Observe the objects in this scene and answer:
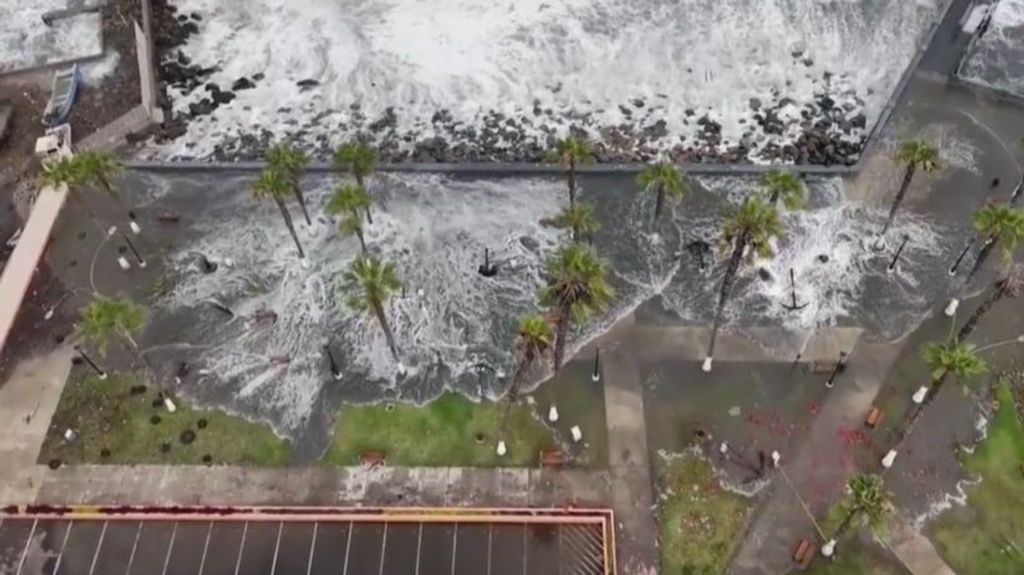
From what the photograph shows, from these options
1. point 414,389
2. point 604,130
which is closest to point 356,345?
point 414,389

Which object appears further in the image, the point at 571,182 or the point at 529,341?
the point at 571,182

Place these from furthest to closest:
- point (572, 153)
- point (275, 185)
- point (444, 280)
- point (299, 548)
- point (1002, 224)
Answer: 1. point (444, 280)
2. point (572, 153)
3. point (275, 185)
4. point (1002, 224)
5. point (299, 548)

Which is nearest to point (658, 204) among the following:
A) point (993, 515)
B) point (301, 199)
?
point (301, 199)

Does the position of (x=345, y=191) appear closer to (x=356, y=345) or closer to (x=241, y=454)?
(x=356, y=345)

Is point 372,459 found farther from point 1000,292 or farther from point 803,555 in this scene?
point 1000,292

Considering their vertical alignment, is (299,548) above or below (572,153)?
below

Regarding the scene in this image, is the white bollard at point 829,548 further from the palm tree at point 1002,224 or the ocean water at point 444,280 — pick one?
the palm tree at point 1002,224

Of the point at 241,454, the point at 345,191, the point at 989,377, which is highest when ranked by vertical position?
the point at 345,191
